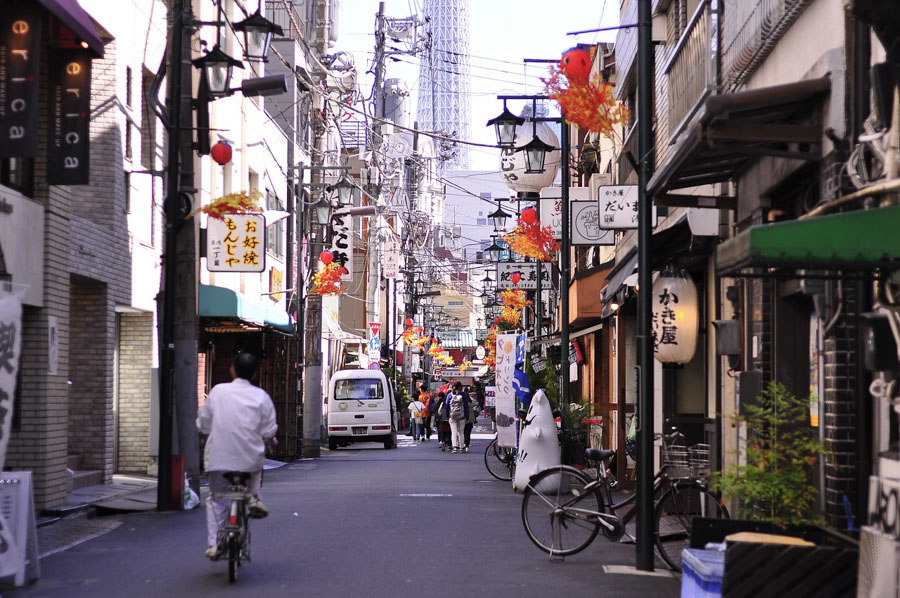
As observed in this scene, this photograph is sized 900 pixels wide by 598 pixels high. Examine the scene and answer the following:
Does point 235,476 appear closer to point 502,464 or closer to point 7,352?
point 7,352

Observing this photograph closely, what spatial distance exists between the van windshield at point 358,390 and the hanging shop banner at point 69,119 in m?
23.5

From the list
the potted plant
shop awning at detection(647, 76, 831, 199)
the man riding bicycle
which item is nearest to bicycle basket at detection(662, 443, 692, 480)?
the potted plant

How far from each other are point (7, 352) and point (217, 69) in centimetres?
864

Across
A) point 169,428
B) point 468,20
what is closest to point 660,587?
point 169,428

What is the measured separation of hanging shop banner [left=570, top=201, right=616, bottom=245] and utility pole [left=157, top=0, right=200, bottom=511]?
8.42 m

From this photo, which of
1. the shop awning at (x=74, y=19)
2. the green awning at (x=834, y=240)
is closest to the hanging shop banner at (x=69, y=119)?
the shop awning at (x=74, y=19)

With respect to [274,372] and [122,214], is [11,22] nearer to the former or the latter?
[122,214]

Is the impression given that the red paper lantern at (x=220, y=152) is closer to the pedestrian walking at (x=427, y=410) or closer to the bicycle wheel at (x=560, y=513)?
the bicycle wheel at (x=560, y=513)

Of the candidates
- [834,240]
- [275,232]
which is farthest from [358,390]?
Result: [834,240]

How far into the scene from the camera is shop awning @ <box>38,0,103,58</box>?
14.0 metres

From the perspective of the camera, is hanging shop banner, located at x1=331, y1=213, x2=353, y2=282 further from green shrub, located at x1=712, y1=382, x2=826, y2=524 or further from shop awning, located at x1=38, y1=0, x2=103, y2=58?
green shrub, located at x1=712, y1=382, x2=826, y2=524

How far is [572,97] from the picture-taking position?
41.1ft

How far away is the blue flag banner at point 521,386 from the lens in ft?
75.5

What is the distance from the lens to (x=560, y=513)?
41.0 feet
